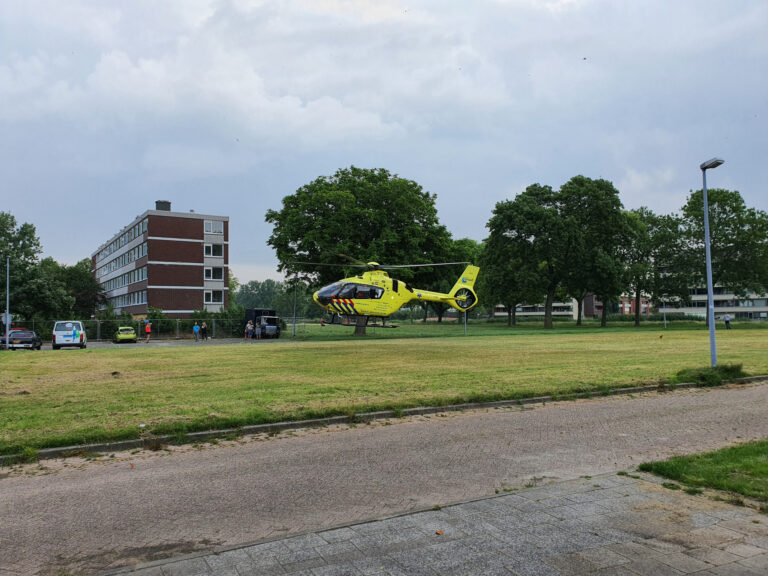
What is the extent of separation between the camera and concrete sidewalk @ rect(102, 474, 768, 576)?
384 centimetres

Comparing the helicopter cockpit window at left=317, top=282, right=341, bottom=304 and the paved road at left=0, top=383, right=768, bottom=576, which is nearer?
the paved road at left=0, top=383, right=768, bottom=576

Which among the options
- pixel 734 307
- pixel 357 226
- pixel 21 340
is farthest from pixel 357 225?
pixel 734 307

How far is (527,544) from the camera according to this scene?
4.21 meters

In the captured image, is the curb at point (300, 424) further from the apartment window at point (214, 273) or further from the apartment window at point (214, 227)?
the apartment window at point (214, 227)

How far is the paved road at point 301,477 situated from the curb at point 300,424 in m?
0.37

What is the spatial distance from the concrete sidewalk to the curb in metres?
4.39

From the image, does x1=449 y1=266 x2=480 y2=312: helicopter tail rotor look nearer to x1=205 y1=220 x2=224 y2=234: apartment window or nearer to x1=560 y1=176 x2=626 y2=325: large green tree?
x1=560 y1=176 x2=626 y2=325: large green tree

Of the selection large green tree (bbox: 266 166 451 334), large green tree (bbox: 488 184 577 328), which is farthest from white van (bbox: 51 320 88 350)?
large green tree (bbox: 488 184 577 328)

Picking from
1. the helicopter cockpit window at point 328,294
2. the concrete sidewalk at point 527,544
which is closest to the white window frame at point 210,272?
the helicopter cockpit window at point 328,294

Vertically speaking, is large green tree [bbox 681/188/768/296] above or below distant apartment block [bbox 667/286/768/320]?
above

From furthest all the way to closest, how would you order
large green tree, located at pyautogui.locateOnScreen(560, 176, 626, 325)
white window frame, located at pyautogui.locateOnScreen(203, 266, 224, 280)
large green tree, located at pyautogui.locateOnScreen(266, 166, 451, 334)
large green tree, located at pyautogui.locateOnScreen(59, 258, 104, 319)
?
1. large green tree, located at pyautogui.locateOnScreen(59, 258, 104, 319)
2. white window frame, located at pyautogui.locateOnScreen(203, 266, 224, 280)
3. large green tree, located at pyautogui.locateOnScreen(560, 176, 626, 325)
4. large green tree, located at pyautogui.locateOnScreen(266, 166, 451, 334)

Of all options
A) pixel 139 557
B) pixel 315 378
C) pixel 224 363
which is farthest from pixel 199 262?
pixel 139 557

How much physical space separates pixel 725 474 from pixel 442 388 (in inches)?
289

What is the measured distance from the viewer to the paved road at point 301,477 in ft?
15.1
